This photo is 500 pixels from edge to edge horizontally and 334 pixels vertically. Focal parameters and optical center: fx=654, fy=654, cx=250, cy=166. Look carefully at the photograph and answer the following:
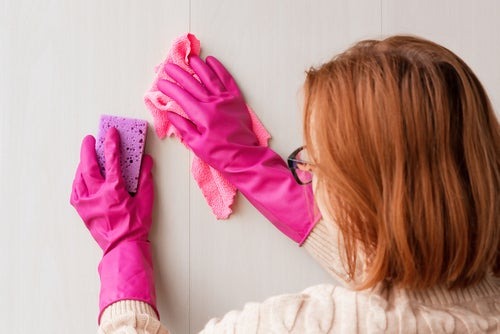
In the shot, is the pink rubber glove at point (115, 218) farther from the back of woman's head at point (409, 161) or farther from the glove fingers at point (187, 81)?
the back of woman's head at point (409, 161)

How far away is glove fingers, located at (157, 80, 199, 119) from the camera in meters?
1.08

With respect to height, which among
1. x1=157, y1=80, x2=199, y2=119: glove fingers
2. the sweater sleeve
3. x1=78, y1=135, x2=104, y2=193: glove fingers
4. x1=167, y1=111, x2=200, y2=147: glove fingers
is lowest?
the sweater sleeve

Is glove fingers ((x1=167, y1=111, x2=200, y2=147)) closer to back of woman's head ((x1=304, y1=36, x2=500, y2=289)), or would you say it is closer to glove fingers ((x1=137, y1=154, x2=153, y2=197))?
glove fingers ((x1=137, y1=154, x2=153, y2=197))

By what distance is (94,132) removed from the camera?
1.14 metres

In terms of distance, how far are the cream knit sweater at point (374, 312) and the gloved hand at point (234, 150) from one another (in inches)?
13.0

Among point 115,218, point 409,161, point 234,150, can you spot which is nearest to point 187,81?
point 234,150

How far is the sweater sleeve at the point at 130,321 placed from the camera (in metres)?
0.97

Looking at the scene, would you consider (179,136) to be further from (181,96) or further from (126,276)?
(126,276)

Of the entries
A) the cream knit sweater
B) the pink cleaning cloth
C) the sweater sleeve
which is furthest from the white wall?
the cream knit sweater

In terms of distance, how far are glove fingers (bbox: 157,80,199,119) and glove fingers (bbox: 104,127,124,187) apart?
0.39 ft

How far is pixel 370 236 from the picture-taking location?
71 centimetres

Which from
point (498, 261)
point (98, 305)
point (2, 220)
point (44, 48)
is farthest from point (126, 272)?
point (498, 261)

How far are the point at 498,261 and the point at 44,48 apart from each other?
0.81 metres

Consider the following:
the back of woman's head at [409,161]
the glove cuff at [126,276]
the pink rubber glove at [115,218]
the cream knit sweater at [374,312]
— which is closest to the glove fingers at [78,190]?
the pink rubber glove at [115,218]
